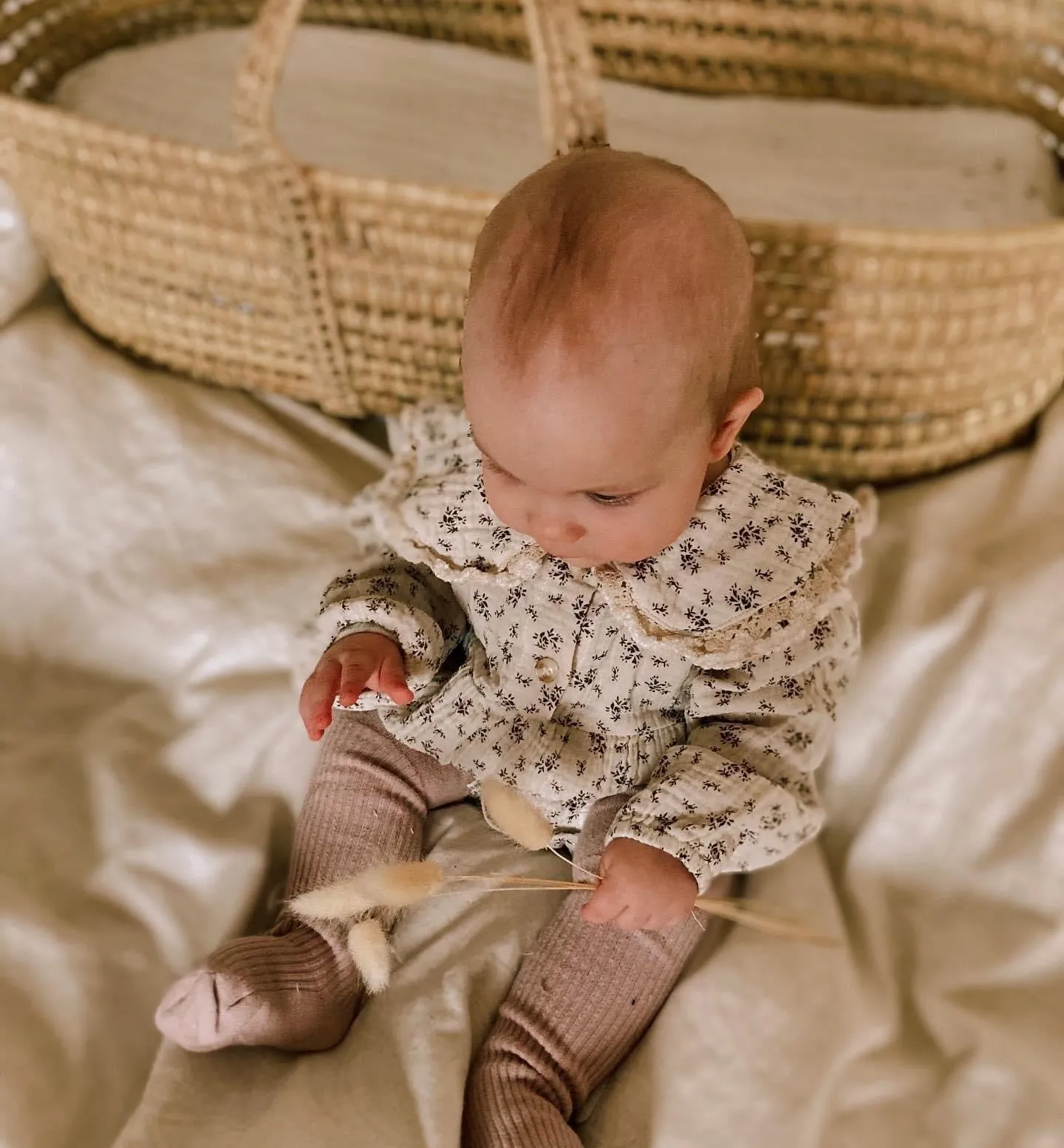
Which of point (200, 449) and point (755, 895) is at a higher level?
point (200, 449)

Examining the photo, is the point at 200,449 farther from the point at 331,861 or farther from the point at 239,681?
the point at 331,861

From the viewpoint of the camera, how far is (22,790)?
2.61ft

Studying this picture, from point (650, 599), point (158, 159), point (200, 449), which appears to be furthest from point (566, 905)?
point (158, 159)

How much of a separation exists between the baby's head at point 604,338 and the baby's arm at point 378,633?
0.61 feet

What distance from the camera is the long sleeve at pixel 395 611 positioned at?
0.73 m

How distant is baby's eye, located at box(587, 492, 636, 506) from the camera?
0.57m

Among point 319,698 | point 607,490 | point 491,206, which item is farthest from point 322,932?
point 491,206

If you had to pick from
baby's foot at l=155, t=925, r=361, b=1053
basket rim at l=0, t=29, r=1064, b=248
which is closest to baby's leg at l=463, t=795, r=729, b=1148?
baby's foot at l=155, t=925, r=361, b=1053

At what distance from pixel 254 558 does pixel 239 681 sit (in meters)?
0.12

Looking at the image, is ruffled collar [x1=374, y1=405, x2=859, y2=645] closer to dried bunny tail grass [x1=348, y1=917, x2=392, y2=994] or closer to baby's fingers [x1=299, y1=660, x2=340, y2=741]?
baby's fingers [x1=299, y1=660, x2=340, y2=741]

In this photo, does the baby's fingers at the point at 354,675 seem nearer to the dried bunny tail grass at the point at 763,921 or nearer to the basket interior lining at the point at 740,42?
the dried bunny tail grass at the point at 763,921

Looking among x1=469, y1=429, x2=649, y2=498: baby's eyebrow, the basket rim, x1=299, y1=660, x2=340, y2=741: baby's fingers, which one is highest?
the basket rim

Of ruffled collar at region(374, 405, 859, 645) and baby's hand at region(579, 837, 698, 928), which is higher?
ruffled collar at region(374, 405, 859, 645)

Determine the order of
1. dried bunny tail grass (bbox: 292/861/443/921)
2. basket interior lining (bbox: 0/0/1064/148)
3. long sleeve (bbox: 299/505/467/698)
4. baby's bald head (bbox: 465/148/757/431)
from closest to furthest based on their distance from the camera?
baby's bald head (bbox: 465/148/757/431) < dried bunny tail grass (bbox: 292/861/443/921) < long sleeve (bbox: 299/505/467/698) < basket interior lining (bbox: 0/0/1064/148)
